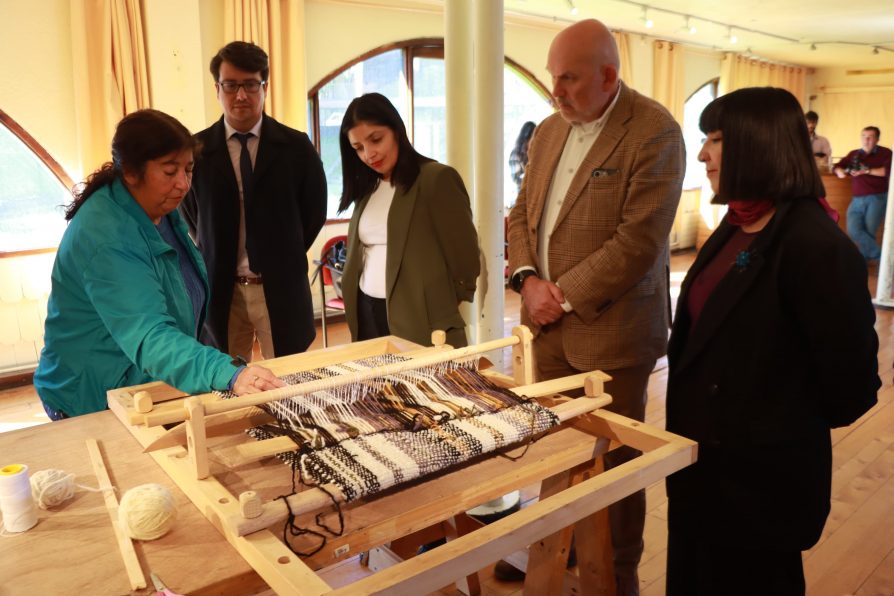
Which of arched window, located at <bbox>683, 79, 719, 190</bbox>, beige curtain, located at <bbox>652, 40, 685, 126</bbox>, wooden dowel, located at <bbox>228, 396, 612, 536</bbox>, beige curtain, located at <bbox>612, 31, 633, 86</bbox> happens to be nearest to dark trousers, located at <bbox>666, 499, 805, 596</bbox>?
wooden dowel, located at <bbox>228, 396, 612, 536</bbox>

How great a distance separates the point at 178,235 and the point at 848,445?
3.05 meters

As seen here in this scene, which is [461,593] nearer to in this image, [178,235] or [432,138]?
[178,235]

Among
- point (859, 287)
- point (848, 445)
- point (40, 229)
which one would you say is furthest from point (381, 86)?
point (859, 287)

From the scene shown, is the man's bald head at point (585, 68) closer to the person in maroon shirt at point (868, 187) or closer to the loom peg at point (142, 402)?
the loom peg at point (142, 402)

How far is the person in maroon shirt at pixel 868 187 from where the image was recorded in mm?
7145

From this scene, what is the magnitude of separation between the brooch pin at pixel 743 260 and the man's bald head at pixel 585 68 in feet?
2.37

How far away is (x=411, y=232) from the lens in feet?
6.96

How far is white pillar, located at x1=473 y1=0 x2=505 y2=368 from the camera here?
2586mm

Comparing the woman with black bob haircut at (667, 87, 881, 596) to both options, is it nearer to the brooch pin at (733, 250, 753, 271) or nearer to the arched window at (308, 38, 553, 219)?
the brooch pin at (733, 250, 753, 271)

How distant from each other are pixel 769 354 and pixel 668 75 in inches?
301

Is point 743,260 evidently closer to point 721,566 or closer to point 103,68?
point 721,566

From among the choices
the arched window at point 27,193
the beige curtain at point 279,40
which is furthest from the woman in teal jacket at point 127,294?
the beige curtain at point 279,40

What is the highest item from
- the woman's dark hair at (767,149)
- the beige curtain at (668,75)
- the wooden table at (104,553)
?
the beige curtain at (668,75)

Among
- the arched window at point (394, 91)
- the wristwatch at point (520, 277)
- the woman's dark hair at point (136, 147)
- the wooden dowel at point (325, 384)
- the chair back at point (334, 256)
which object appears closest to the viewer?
the wooden dowel at point (325, 384)
